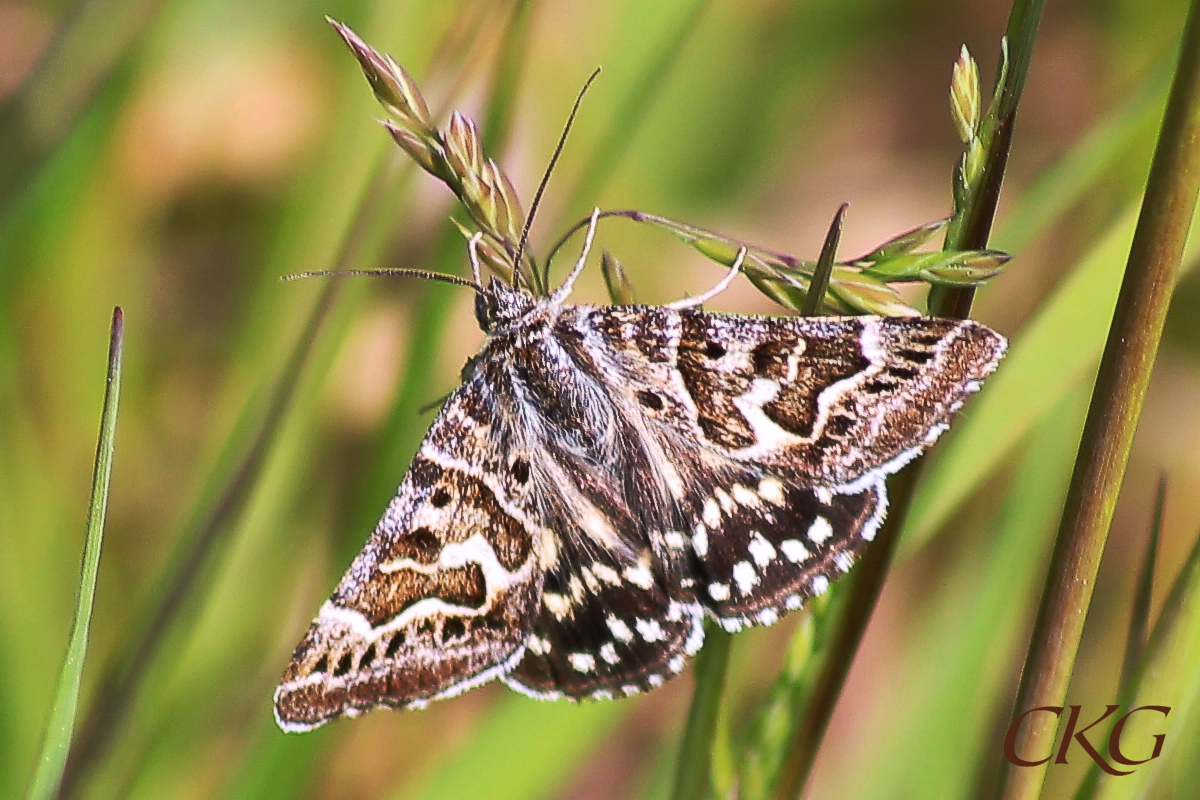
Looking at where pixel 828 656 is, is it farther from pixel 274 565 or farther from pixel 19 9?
pixel 19 9

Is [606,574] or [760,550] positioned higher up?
[760,550]

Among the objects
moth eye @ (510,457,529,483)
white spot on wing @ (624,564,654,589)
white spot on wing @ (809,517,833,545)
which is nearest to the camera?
white spot on wing @ (809,517,833,545)

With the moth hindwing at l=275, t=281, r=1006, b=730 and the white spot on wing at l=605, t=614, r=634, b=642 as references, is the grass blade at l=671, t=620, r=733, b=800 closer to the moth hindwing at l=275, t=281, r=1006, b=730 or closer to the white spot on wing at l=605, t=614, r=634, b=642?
the moth hindwing at l=275, t=281, r=1006, b=730

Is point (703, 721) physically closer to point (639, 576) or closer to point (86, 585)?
point (639, 576)

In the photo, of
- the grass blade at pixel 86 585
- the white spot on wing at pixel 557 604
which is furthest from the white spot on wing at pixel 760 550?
the grass blade at pixel 86 585

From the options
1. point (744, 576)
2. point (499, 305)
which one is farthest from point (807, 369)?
point (499, 305)

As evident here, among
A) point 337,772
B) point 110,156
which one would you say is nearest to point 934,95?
point 110,156

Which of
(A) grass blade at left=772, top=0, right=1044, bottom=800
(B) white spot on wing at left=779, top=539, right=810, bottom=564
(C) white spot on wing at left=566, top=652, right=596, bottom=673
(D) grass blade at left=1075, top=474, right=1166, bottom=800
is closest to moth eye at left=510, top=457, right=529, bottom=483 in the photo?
(C) white spot on wing at left=566, top=652, right=596, bottom=673
